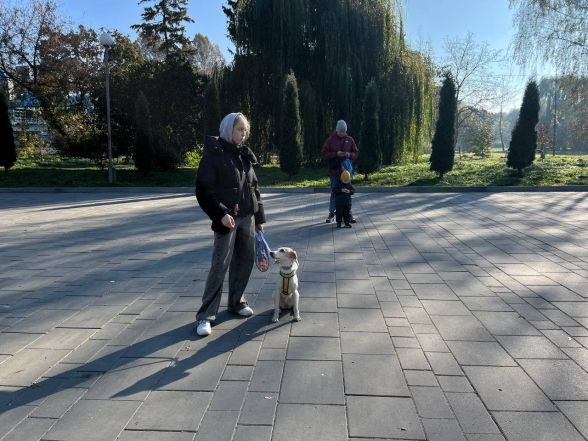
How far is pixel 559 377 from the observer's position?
2.99 metres

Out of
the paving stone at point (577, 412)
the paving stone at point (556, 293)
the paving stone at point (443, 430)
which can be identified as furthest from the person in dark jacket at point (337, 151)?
the paving stone at point (443, 430)

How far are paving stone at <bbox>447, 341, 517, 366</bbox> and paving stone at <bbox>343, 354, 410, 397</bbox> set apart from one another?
1.72 feet

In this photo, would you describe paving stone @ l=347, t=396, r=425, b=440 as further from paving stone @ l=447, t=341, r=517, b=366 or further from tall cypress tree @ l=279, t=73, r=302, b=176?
tall cypress tree @ l=279, t=73, r=302, b=176

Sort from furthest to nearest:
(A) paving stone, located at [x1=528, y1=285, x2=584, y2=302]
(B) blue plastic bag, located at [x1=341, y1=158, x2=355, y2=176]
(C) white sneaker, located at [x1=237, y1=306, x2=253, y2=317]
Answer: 1. (B) blue plastic bag, located at [x1=341, y1=158, x2=355, y2=176]
2. (A) paving stone, located at [x1=528, y1=285, x2=584, y2=302]
3. (C) white sneaker, located at [x1=237, y1=306, x2=253, y2=317]

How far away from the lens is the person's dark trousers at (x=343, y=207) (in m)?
8.30

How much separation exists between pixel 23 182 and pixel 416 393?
18.2m

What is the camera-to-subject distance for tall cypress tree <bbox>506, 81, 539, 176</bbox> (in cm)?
1652

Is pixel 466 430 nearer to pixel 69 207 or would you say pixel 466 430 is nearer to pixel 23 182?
pixel 69 207

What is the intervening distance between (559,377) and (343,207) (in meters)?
5.60

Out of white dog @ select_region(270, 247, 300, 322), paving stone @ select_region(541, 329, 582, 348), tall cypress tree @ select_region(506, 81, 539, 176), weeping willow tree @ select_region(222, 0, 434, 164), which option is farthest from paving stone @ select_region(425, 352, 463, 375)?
weeping willow tree @ select_region(222, 0, 434, 164)

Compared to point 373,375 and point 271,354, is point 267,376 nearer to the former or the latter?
point 271,354

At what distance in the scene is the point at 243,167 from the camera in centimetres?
379

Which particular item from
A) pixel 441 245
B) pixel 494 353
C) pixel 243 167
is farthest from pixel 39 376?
pixel 441 245

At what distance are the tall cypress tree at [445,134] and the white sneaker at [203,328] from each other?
14.8m
